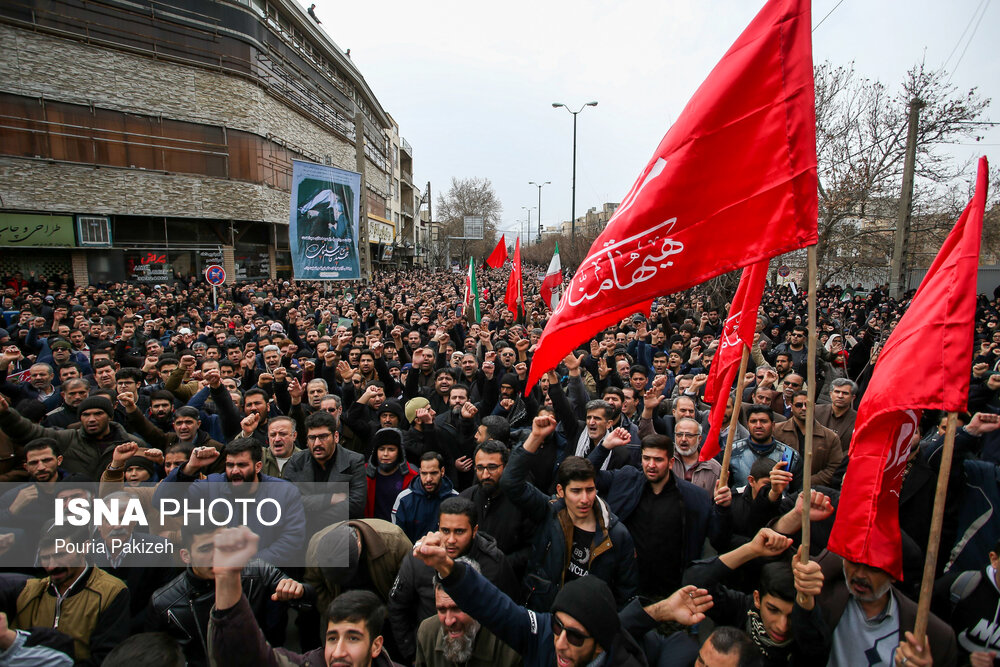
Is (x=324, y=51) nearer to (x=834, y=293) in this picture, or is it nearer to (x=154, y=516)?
(x=834, y=293)

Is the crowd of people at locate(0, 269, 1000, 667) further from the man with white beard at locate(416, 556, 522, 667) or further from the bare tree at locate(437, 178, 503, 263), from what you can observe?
the bare tree at locate(437, 178, 503, 263)

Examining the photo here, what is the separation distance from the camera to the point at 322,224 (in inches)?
414

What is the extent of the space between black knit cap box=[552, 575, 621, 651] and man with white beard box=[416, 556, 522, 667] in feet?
1.62

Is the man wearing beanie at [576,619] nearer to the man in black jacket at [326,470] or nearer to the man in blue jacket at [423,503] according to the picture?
the man in blue jacket at [423,503]

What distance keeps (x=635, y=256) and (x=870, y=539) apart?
1673 millimetres

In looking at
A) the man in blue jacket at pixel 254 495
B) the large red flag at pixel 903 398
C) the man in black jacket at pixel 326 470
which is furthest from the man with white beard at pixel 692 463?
the man in blue jacket at pixel 254 495

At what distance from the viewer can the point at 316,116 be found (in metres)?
33.3

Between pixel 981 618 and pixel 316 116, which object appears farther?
pixel 316 116

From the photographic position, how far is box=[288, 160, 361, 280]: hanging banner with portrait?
1010 centimetres

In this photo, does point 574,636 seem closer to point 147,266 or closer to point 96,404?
point 96,404

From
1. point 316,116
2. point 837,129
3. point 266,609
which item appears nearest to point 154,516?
point 266,609

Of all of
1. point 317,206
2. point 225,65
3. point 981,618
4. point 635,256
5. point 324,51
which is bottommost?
point 981,618

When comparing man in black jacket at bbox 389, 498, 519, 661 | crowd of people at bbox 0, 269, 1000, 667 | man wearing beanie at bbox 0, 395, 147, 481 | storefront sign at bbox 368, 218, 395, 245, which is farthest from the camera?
storefront sign at bbox 368, 218, 395, 245

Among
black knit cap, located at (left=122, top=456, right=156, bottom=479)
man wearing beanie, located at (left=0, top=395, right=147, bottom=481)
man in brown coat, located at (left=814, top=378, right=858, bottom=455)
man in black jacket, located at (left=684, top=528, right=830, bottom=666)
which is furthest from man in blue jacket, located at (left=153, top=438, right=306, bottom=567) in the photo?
man in brown coat, located at (left=814, top=378, right=858, bottom=455)
